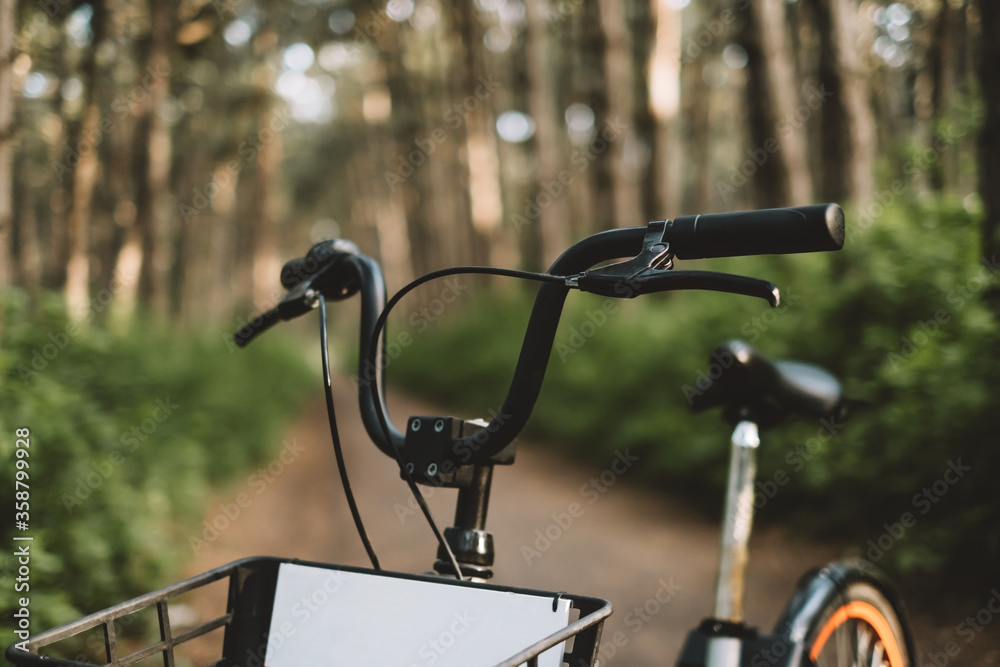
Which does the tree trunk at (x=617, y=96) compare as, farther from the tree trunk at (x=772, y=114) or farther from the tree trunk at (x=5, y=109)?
the tree trunk at (x=5, y=109)

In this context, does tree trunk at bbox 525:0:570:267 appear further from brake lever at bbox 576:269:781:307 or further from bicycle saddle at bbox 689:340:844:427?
brake lever at bbox 576:269:781:307

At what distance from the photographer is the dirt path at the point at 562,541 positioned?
526 centimetres

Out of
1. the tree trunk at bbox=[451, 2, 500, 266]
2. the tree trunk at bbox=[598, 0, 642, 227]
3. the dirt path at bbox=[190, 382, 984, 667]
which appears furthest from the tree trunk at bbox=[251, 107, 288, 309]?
the dirt path at bbox=[190, 382, 984, 667]

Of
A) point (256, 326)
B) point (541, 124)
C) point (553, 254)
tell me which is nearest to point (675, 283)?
point (256, 326)

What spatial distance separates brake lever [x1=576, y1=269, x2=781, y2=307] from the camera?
1.23 meters

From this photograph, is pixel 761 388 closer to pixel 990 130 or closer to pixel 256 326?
pixel 256 326

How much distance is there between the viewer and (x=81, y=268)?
1076 cm

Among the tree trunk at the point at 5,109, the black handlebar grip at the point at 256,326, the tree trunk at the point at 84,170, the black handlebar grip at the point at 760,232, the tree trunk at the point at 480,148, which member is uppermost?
the tree trunk at the point at 480,148

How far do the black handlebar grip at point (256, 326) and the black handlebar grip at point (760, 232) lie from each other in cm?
97

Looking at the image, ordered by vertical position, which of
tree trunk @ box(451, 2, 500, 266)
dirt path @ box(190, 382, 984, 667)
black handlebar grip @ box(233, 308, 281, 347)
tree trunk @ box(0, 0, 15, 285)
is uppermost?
tree trunk @ box(451, 2, 500, 266)

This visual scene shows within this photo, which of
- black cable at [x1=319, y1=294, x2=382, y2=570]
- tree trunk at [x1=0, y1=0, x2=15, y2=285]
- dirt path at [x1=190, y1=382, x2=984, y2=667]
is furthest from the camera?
dirt path at [x1=190, y1=382, x2=984, y2=667]

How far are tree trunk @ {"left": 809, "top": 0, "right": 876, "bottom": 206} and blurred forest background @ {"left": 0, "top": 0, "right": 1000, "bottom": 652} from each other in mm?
28

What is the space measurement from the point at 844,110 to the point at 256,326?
747 centimetres

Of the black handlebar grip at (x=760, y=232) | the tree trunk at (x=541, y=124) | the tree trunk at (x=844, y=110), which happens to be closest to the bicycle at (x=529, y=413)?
the black handlebar grip at (x=760, y=232)
